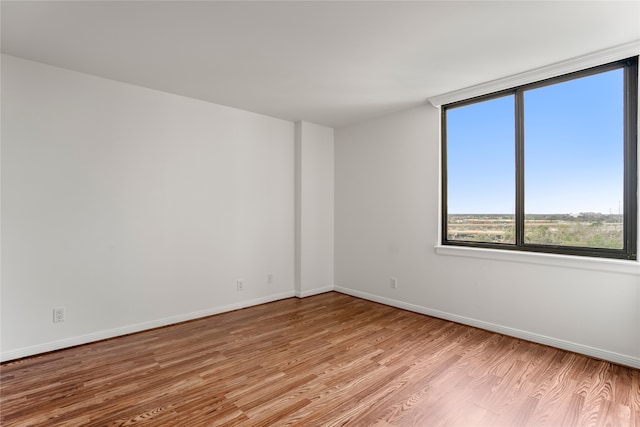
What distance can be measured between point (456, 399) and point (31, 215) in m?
3.61

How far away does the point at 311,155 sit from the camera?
4746 mm

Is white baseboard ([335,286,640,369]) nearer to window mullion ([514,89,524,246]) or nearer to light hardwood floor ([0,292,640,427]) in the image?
light hardwood floor ([0,292,640,427])

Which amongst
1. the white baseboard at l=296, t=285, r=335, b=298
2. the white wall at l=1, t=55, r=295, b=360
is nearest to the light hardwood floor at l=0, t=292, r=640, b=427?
the white wall at l=1, t=55, r=295, b=360

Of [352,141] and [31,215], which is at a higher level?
[352,141]

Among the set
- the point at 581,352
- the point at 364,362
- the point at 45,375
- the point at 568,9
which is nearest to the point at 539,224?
the point at 581,352

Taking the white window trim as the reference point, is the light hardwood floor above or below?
below

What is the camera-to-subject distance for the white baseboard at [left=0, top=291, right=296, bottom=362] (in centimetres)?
266

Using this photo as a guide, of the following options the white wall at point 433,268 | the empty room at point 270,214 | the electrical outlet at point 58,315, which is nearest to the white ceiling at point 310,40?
the empty room at point 270,214

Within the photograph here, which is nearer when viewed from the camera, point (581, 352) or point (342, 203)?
point (581, 352)

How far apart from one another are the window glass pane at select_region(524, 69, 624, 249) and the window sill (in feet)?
0.59

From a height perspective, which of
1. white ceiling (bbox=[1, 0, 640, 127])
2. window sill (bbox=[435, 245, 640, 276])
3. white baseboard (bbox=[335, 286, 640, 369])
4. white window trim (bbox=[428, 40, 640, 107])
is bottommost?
white baseboard (bbox=[335, 286, 640, 369])

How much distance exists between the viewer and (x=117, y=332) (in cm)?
313

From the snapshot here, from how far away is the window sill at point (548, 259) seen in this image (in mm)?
2553

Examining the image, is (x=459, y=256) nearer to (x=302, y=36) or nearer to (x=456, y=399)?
(x=456, y=399)
